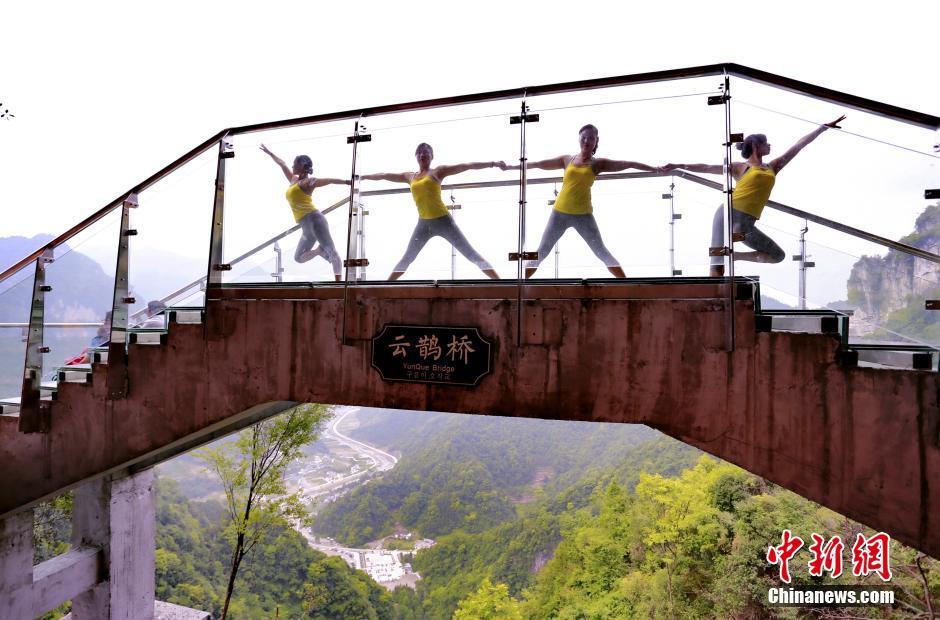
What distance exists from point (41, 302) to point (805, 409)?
18.0 feet

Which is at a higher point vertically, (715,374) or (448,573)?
(715,374)

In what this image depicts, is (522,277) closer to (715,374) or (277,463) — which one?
(715,374)

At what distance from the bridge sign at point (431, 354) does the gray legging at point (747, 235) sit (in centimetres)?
153

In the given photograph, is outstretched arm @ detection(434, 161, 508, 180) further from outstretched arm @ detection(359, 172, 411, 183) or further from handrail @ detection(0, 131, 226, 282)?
handrail @ detection(0, 131, 226, 282)

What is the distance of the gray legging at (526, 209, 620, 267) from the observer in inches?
131

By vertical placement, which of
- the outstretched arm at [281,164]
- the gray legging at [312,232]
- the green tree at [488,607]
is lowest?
the green tree at [488,607]

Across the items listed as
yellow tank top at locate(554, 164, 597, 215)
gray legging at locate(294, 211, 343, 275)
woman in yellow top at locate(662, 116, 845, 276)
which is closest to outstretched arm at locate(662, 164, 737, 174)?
woman in yellow top at locate(662, 116, 845, 276)

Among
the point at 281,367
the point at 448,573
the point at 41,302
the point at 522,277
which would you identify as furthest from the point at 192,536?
the point at 522,277

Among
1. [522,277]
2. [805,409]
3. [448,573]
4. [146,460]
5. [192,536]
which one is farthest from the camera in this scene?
[448,573]

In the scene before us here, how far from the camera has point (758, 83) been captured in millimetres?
2697

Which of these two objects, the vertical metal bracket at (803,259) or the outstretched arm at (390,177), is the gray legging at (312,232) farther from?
the vertical metal bracket at (803,259)

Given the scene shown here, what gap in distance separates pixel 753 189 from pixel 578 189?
1.06 meters

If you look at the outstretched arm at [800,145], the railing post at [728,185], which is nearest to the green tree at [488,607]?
the railing post at [728,185]

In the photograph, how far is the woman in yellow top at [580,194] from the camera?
331 centimetres
